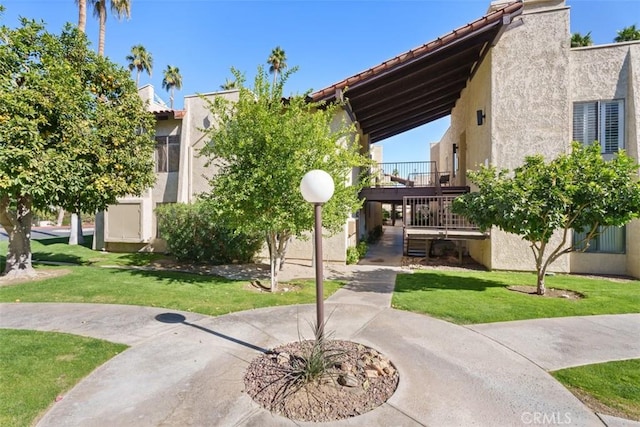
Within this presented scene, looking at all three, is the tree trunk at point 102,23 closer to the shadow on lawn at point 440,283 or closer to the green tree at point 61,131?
the green tree at point 61,131

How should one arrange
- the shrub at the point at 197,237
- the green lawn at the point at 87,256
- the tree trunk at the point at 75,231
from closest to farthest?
the shrub at the point at 197,237
the green lawn at the point at 87,256
the tree trunk at the point at 75,231

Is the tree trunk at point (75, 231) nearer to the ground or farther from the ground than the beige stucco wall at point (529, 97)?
nearer to the ground

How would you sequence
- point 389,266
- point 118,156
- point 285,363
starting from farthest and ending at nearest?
point 389,266
point 118,156
point 285,363

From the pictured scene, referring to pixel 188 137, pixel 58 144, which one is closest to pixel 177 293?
pixel 58 144

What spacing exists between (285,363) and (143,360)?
1987 mm

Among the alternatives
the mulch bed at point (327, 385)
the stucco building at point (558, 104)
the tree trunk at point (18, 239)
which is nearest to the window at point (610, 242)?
the stucco building at point (558, 104)

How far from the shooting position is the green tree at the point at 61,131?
713cm

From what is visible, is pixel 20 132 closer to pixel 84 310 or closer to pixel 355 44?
pixel 84 310

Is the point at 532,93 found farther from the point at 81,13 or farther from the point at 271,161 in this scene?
the point at 81,13

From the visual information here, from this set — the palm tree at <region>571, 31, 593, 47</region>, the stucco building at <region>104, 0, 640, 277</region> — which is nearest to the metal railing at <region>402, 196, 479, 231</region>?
the stucco building at <region>104, 0, 640, 277</region>

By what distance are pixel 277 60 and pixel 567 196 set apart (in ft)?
109

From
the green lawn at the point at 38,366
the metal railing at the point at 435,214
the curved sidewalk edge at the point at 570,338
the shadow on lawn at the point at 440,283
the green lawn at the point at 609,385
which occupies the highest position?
the metal railing at the point at 435,214

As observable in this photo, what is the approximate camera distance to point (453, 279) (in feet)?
30.0

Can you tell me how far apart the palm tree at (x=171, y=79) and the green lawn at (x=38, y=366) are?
136ft
